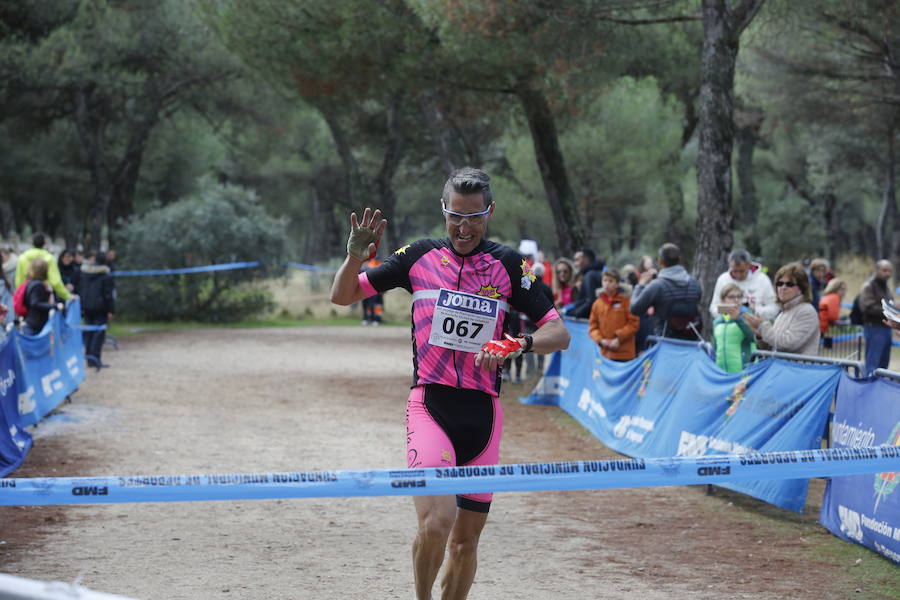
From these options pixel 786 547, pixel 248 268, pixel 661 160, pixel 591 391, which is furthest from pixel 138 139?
pixel 786 547

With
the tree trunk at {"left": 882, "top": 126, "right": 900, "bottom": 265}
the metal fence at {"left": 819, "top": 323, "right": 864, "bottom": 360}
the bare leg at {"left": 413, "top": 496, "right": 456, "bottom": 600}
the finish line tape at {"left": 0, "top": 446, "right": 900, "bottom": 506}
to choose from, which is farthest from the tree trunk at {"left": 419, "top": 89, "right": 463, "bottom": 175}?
the finish line tape at {"left": 0, "top": 446, "right": 900, "bottom": 506}

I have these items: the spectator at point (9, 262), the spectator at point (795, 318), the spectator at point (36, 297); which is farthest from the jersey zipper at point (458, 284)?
the spectator at point (9, 262)

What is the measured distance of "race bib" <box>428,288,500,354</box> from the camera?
185 inches

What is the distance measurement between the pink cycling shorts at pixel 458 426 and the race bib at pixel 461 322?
20 cm

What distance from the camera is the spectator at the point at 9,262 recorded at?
65.0 ft

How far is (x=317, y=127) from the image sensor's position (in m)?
57.4

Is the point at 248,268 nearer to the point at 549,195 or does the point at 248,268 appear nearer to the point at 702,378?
the point at 549,195

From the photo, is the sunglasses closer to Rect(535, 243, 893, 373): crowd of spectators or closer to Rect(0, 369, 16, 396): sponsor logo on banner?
Rect(535, 243, 893, 373): crowd of spectators

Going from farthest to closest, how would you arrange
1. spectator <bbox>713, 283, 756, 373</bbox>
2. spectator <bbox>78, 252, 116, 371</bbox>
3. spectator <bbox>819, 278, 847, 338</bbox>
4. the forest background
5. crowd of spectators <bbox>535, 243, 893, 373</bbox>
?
spectator <bbox>819, 278, 847, 338</bbox> < spectator <bbox>78, 252, 116, 371</bbox> < the forest background < spectator <bbox>713, 283, 756, 373</bbox> < crowd of spectators <bbox>535, 243, 893, 373</bbox>

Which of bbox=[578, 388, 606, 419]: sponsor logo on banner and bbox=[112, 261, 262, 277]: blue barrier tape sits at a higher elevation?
bbox=[112, 261, 262, 277]: blue barrier tape

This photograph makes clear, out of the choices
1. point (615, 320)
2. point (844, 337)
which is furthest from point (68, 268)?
point (844, 337)

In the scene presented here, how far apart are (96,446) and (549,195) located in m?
11.8

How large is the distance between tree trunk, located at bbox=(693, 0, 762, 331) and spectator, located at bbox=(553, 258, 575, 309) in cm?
279

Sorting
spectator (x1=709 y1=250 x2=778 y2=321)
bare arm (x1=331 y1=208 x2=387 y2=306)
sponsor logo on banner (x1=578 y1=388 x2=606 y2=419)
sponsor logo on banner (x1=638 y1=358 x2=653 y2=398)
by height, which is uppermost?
bare arm (x1=331 y1=208 x2=387 y2=306)
